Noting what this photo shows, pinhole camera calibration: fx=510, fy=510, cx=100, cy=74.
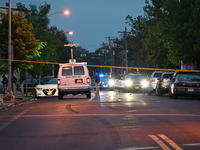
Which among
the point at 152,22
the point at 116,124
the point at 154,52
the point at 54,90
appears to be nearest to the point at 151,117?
the point at 116,124

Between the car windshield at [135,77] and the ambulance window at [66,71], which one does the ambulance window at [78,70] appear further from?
the car windshield at [135,77]

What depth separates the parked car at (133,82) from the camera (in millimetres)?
47750

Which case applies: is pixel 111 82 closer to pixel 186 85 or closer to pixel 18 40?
pixel 18 40

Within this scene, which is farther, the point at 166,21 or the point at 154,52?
the point at 154,52

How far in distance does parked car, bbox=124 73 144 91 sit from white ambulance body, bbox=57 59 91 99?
16428mm

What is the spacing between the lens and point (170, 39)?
39.2 meters

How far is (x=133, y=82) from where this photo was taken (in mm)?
48062

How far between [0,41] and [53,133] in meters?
24.6

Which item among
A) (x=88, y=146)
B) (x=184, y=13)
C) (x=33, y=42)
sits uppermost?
(x=184, y=13)

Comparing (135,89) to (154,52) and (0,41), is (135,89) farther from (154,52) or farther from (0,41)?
(0,41)

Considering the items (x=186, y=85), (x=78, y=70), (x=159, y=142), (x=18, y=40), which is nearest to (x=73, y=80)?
(x=78, y=70)

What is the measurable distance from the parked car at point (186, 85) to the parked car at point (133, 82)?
17.8m

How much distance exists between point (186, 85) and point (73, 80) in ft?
22.8

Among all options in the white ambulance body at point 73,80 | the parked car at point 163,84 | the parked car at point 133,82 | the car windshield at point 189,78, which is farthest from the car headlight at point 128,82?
the car windshield at point 189,78
